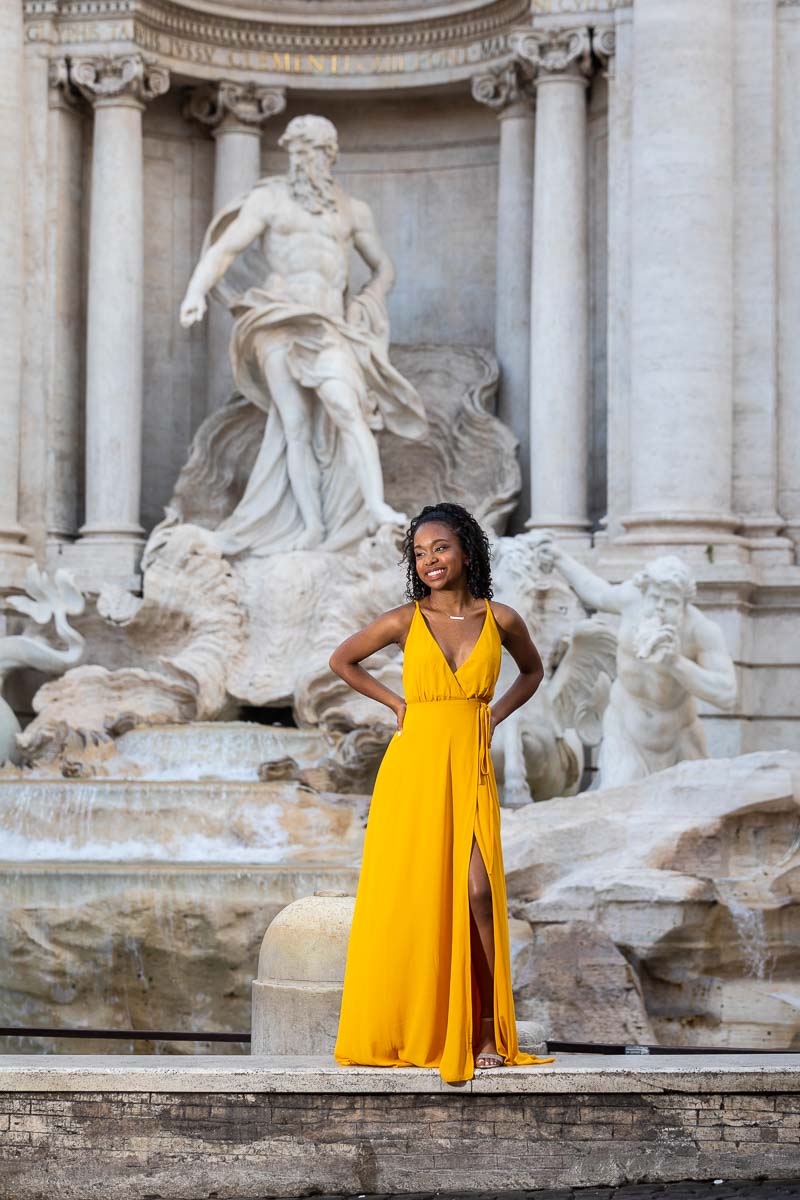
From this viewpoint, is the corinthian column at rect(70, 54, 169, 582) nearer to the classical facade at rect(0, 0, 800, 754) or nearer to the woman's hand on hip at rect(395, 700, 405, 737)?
the classical facade at rect(0, 0, 800, 754)

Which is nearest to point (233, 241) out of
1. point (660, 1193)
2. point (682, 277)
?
point (682, 277)

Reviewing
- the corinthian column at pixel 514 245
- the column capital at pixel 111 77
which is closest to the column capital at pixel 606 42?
the corinthian column at pixel 514 245

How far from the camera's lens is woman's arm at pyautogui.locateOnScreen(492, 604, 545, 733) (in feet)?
22.0

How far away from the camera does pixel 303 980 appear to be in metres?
7.52

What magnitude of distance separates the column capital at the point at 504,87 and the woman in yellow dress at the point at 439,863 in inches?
451

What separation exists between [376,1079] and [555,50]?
11.8 m

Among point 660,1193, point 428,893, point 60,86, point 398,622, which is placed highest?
point 60,86

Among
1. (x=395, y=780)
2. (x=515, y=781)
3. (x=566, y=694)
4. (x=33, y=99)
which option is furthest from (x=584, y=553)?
(x=395, y=780)

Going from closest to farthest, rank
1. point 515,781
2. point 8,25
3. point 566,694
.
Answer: point 515,781 → point 566,694 → point 8,25

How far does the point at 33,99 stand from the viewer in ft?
56.9

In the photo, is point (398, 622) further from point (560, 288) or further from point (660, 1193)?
point (560, 288)

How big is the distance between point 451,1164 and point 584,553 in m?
10.2

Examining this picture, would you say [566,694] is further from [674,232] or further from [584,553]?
[674,232]

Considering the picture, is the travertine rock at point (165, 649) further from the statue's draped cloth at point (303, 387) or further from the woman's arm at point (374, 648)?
the woman's arm at point (374, 648)
